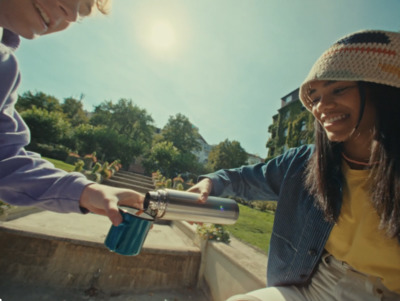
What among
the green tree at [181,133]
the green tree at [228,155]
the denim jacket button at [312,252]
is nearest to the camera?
the denim jacket button at [312,252]

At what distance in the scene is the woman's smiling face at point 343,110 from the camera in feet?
4.29

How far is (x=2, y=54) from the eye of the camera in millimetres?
927

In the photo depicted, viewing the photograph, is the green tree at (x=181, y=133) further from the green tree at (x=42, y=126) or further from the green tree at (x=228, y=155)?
the green tree at (x=42, y=126)

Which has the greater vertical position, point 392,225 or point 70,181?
point 392,225

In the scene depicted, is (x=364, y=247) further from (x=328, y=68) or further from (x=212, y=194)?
(x=328, y=68)

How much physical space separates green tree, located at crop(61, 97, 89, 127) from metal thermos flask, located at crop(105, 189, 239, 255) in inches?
1762

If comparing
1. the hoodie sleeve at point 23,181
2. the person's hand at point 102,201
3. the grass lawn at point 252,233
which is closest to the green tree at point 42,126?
the grass lawn at point 252,233

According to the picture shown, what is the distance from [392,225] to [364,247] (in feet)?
0.64

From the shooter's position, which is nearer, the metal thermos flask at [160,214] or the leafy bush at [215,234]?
the metal thermos flask at [160,214]

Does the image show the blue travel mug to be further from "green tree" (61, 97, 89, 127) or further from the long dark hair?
"green tree" (61, 97, 89, 127)

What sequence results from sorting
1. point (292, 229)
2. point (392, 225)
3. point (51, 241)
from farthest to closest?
point (51, 241) < point (292, 229) < point (392, 225)

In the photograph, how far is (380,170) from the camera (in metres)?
1.19

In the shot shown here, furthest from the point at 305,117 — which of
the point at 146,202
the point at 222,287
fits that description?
the point at 146,202

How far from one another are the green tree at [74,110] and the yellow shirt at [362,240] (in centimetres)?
4548
